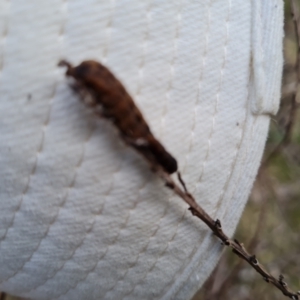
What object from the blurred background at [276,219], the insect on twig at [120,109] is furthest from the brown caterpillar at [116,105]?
the blurred background at [276,219]

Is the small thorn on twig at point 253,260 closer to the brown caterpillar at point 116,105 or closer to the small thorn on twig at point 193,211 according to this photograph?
the small thorn on twig at point 193,211

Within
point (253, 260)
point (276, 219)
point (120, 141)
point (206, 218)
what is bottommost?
point (276, 219)

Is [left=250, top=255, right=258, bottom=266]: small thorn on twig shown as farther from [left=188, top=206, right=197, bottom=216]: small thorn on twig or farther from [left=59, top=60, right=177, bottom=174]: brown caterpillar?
[left=59, top=60, right=177, bottom=174]: brown caterpillar

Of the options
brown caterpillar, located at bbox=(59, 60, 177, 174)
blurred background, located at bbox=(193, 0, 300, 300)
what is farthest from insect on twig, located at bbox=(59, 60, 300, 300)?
blurred background, located at bbox=(193, 0, 300, 300)

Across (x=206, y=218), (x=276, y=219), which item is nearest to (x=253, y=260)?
(x=206, y=218)

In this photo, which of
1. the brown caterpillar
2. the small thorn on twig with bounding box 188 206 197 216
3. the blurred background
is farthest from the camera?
the blurred background

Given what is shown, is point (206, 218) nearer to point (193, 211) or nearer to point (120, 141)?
point (193, 211)

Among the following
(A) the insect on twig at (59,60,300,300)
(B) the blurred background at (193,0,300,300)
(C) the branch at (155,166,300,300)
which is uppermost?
(A) the insect on twig at (59,60,300,300)
